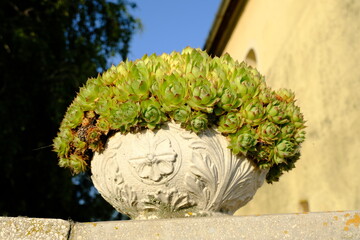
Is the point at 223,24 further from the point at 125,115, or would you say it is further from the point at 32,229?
the point at 32,229

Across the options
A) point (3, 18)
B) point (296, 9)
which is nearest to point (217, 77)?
point (296, 9)

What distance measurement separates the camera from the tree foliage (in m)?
8.23

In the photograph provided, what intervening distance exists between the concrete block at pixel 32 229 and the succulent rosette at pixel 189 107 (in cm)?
52

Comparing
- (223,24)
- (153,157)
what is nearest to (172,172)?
(153,157)

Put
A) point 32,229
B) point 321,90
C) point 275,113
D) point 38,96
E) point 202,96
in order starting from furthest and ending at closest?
1. point 38,96
2. point 321,90
3. point 275,113
4. point 202,96
5. point 32,229

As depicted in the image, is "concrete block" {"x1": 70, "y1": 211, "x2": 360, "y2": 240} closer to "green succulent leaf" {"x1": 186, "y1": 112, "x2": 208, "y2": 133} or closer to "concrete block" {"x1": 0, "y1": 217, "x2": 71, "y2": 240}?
"concrete block" {"x1": 0, "y1": 217, "x2": 71, "y2": 240}

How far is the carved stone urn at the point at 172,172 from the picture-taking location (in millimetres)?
2199

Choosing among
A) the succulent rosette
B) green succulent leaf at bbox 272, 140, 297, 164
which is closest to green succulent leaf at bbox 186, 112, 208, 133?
the succulent rosette

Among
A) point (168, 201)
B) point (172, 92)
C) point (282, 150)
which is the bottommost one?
point (168, 201)

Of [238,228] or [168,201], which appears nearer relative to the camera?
[238,228]

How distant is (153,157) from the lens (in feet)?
7.22

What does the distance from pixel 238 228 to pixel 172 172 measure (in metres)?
0.44

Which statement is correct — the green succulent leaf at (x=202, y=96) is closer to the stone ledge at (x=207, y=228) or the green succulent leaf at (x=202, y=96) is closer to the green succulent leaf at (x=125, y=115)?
the green succulent leaf at (x=125, y=115)

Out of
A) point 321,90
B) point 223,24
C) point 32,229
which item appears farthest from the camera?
point 223,24
